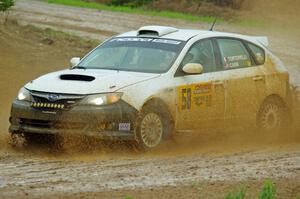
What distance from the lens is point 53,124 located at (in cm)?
1290

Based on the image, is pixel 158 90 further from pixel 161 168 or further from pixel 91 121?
pixel 161 168

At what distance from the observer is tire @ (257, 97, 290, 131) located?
15164mm

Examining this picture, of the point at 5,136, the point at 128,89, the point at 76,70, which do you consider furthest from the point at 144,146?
the point at 5,136

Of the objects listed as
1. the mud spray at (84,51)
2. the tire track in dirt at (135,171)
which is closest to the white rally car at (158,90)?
the mud spray at (84,51)

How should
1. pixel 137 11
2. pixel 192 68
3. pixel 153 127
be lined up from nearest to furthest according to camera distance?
pixel 153 127, pixel 192 68, pixel 137 11

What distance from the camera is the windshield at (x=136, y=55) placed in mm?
13969

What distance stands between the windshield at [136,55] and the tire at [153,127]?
2.35ft

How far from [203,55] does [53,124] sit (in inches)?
103

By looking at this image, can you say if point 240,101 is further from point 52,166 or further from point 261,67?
point 52,166

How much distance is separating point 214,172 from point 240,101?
3533mm

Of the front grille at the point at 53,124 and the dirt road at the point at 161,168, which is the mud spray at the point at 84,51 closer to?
the dirt road at the point at 161,168

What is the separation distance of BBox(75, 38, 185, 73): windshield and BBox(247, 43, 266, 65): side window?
1.51 meters

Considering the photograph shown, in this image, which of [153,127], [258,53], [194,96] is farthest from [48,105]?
[258,53]

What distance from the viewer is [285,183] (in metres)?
10.6
